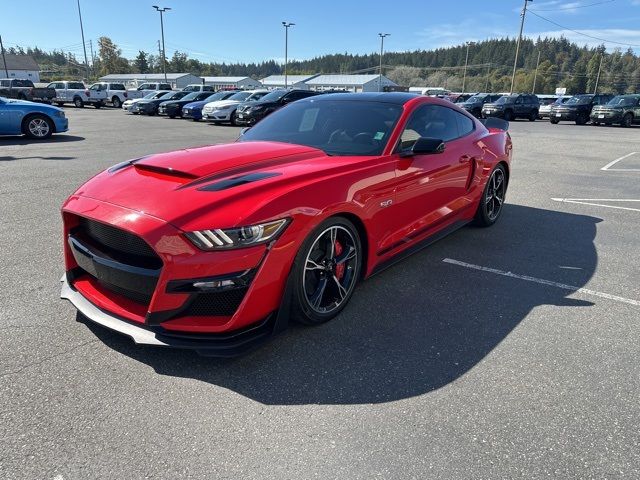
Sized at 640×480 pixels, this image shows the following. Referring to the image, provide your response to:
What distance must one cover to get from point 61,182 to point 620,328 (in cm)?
802

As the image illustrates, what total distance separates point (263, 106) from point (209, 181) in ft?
60.6

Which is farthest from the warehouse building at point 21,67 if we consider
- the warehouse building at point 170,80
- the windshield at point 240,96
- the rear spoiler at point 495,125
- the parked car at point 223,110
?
the rear spoiler at point 495,125

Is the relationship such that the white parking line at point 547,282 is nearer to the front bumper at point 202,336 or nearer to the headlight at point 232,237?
the front bumper at point 202,336

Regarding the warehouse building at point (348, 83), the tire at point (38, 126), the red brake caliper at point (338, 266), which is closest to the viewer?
the red brake caliper at point (338, 266)

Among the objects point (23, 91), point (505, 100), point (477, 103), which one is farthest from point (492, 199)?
point (23, 91)

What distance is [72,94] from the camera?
3481 cm

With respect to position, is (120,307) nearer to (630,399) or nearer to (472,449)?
(472,449)

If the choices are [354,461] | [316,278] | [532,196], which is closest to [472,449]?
[354,461]

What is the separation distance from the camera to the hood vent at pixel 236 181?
9.00ft

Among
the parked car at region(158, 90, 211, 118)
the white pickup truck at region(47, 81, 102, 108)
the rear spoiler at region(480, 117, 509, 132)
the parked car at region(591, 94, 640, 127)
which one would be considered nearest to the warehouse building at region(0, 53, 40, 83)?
the white pickup truck at region(47, 81, 102, 108)

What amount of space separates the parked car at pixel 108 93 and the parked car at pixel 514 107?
27.9m

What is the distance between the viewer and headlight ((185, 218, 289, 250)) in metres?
2.41

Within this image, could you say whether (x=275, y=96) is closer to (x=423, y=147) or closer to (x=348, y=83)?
(x=423, y=147)

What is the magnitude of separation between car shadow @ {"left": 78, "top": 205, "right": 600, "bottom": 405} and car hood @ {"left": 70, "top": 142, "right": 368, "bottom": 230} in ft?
2.78
